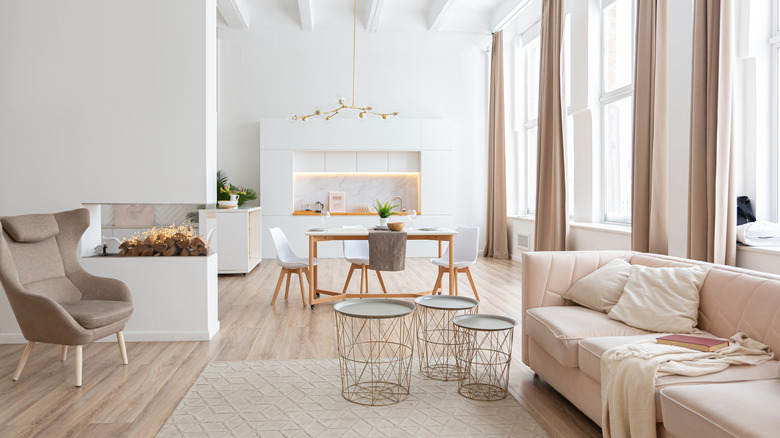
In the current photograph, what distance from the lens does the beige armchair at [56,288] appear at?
292 centimetres

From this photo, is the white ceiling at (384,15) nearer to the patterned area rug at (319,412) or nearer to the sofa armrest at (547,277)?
the sofa armrest at (547,277)

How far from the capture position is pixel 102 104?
3865mm

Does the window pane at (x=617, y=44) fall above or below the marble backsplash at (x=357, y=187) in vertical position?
above

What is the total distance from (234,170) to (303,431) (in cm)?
702

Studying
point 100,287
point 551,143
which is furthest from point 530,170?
point 100,287

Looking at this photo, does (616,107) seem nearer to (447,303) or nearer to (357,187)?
(447,303)

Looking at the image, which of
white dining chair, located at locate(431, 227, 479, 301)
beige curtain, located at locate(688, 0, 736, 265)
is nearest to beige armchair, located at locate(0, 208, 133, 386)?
white dining chair, located at locate(431, 227, 479, 301)

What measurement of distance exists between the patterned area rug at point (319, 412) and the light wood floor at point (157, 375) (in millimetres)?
117

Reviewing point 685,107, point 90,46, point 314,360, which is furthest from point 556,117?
point 90,46

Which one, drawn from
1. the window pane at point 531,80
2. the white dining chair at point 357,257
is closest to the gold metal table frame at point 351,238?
the white dining chair at point 357,257

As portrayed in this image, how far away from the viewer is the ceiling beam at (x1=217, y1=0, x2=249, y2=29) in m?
7.72

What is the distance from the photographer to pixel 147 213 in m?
3.90

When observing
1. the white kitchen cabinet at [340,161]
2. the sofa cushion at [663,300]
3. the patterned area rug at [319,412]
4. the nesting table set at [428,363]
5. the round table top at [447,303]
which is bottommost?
the patterned area rug at [319,412]

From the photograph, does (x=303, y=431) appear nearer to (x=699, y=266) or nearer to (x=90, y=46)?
(x=699, y=266)
